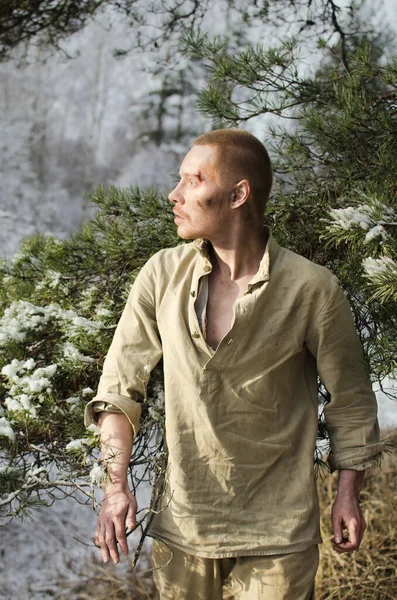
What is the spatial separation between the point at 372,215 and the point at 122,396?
478 millimetres

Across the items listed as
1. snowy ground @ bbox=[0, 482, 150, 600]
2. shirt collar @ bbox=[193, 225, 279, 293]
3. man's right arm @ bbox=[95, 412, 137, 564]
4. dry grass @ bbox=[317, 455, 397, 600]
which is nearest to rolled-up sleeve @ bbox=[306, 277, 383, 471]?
shirt collar @ bbox=[193, 225, 279, 293]

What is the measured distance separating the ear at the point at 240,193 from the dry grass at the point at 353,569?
152 cm

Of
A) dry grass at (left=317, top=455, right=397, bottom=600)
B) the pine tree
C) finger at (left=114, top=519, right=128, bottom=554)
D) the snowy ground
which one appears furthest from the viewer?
the snowy ground

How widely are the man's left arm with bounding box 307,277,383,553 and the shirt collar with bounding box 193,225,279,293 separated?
4.0 inches

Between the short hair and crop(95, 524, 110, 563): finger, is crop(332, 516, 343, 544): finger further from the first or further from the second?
the short hair

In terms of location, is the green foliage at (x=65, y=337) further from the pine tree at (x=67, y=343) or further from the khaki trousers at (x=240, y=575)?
the khaki trousers at (x=240, y=575)

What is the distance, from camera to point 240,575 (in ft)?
3.59

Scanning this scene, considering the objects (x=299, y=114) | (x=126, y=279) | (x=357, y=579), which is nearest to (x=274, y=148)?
(x=299, y=114)

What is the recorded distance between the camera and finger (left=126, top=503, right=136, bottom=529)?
1009mm

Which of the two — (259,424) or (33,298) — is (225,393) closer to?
(259,424)

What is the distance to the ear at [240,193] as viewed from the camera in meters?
1.08

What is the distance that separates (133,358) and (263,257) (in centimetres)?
26

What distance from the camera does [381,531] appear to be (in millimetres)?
2410

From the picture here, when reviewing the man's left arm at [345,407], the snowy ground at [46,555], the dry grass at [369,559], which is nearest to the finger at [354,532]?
the man's left arm at [345,407]
